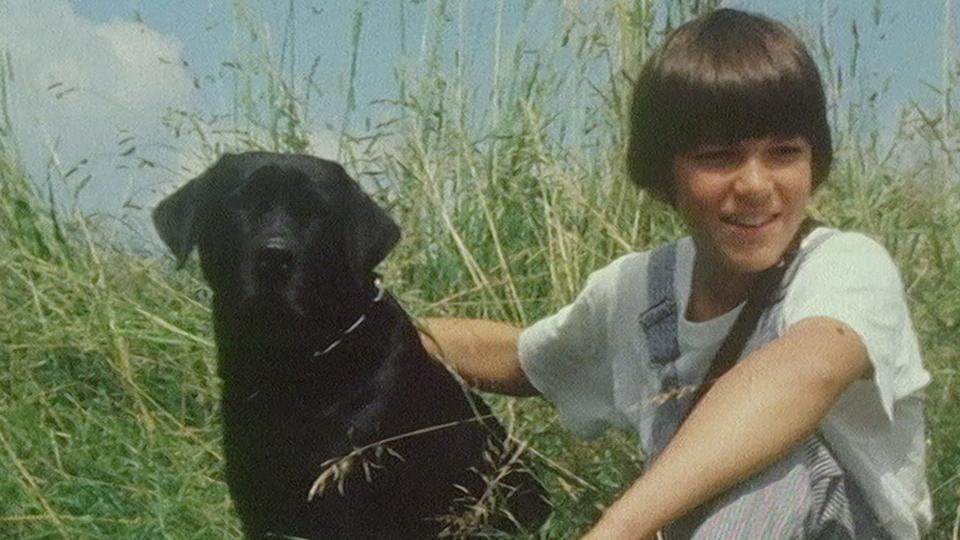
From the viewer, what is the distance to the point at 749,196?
110 inches

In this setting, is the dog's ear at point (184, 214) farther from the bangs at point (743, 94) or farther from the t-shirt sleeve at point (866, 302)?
the t-shirt sleeve at point (866, 302)

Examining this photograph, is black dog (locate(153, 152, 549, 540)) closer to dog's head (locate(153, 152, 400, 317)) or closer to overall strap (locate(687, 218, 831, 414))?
dog's head (locate(153, 152, 400, 317))

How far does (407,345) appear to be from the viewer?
3.47 meters

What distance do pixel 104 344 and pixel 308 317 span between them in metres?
1.12

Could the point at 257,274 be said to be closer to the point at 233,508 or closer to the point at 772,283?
the point at 233,508

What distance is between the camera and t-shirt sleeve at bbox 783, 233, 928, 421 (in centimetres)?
263

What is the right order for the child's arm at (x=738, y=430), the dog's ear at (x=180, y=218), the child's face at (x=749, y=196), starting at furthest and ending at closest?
the dog's ear at (x=180, y=218) < the child's face at (x=749, y=196) < the child's arm at (x=738, y=430)

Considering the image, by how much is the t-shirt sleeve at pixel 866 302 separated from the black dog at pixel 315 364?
880 mm

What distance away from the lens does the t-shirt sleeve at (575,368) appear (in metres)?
3.37

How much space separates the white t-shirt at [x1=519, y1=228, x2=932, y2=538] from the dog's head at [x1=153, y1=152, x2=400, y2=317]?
39 centimetres

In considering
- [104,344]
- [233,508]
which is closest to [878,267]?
[233,508]

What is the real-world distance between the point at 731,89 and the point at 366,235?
86cm

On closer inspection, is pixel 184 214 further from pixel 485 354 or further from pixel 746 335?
pixel 746 335

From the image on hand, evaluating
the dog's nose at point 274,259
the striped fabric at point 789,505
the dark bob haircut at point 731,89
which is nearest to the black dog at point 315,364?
the dog's nose at point 274,259
